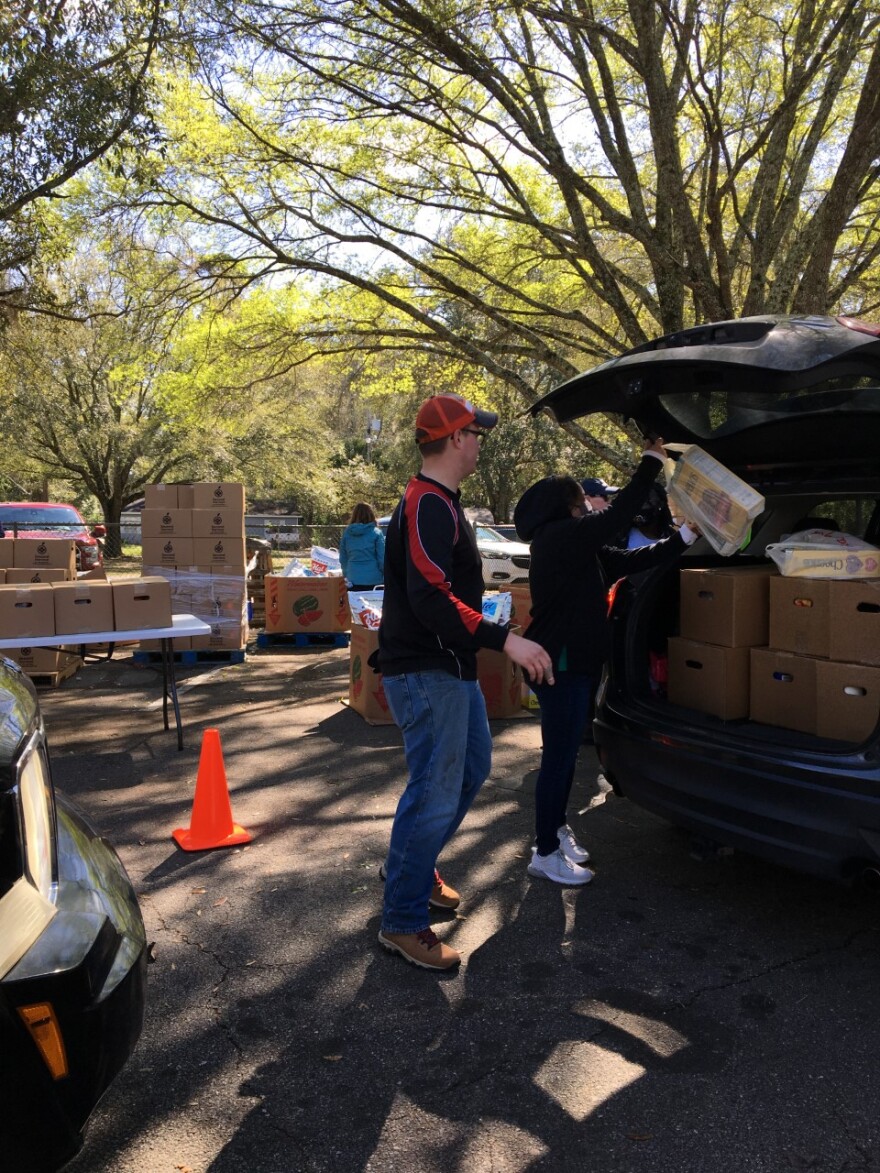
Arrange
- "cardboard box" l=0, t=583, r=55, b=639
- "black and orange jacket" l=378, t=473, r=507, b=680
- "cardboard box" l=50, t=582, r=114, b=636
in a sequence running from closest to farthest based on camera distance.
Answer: "black and orange jacket" l=378, t=473, r=507, b=680 < "cardboard box" l=0, t=583, r=55, b=639 < "cardboard box" l=50, t=582, r=114, b=636

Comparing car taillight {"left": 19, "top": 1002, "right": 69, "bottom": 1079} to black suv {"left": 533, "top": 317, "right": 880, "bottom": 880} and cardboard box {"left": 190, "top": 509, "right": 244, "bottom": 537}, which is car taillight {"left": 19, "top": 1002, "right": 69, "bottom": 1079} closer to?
black suv {"left": 533, "top": 317, "right": 880, "bottom": 880}

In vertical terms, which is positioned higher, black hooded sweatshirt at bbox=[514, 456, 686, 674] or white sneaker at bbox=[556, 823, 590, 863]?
black hooded sweatshirt at bbox=[514, 456, 686, 674]

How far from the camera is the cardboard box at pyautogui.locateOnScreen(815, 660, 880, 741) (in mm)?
3375

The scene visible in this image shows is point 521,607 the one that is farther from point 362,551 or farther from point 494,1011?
point 494,1011

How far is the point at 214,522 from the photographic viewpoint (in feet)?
31.0

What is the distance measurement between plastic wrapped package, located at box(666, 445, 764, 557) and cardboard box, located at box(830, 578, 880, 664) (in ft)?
1.44

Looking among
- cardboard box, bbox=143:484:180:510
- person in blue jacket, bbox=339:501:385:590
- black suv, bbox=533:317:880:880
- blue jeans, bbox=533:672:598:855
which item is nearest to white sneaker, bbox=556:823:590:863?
blue jeans, bbox=533:672:598:855

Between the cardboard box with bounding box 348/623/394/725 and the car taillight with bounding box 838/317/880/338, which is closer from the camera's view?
the car taillight with bounding box 838/317/880/338

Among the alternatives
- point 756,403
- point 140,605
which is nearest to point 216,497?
point 140,605

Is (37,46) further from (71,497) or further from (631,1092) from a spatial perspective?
(71,497)

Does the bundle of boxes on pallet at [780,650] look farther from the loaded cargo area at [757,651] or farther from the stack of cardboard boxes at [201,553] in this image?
the stack of cardboard boxes at [201,553]

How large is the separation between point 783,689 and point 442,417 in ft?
6.22

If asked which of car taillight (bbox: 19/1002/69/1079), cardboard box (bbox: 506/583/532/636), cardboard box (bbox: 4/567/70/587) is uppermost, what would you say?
cardboard box (bbox: 4/567/70/587)

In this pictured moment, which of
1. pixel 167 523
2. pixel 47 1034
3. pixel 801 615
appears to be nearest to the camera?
pixel 47 1034
